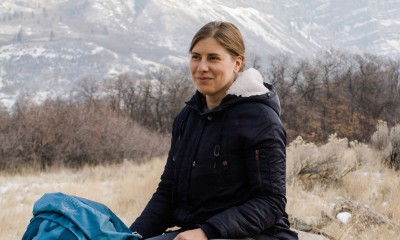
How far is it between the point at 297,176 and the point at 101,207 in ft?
19.8

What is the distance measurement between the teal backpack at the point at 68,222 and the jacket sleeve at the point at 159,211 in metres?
0.45

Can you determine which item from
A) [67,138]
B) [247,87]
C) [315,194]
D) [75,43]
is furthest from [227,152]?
[75,43]

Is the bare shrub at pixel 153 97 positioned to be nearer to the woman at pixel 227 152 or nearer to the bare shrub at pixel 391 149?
the bare shrub at pixel 391 149

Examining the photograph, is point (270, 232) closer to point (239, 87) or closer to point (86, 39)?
point (239, 87)

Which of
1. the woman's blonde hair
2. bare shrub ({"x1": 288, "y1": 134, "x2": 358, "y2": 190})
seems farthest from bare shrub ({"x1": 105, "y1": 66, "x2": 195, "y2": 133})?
the woman's blonde hair

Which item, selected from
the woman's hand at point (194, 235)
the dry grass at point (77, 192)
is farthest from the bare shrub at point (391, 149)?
the woman's hand at point (194, 235)

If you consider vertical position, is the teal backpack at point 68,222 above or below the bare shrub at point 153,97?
above

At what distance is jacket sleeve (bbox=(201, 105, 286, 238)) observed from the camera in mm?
1991

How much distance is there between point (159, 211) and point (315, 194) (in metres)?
4.89

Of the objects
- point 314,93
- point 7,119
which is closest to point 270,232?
point 7,119

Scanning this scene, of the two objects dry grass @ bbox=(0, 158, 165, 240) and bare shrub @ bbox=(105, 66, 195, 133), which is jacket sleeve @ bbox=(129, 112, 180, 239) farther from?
bare shrub @ bbox=(105, 66, 195, 133)

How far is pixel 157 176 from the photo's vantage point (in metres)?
9.37

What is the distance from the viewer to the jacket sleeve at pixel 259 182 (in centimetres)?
199

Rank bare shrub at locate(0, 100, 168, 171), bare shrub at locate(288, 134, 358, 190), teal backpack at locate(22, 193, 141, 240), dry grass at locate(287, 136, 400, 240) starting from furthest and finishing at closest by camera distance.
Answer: bare shrub at locate(0, 100, 168, 171)
bare shrub at locate(288, 134, 358, 190)
dry grass at locate(287, 136, 400, 240)
teal backpack at locate(22, 193, 141, 240)
